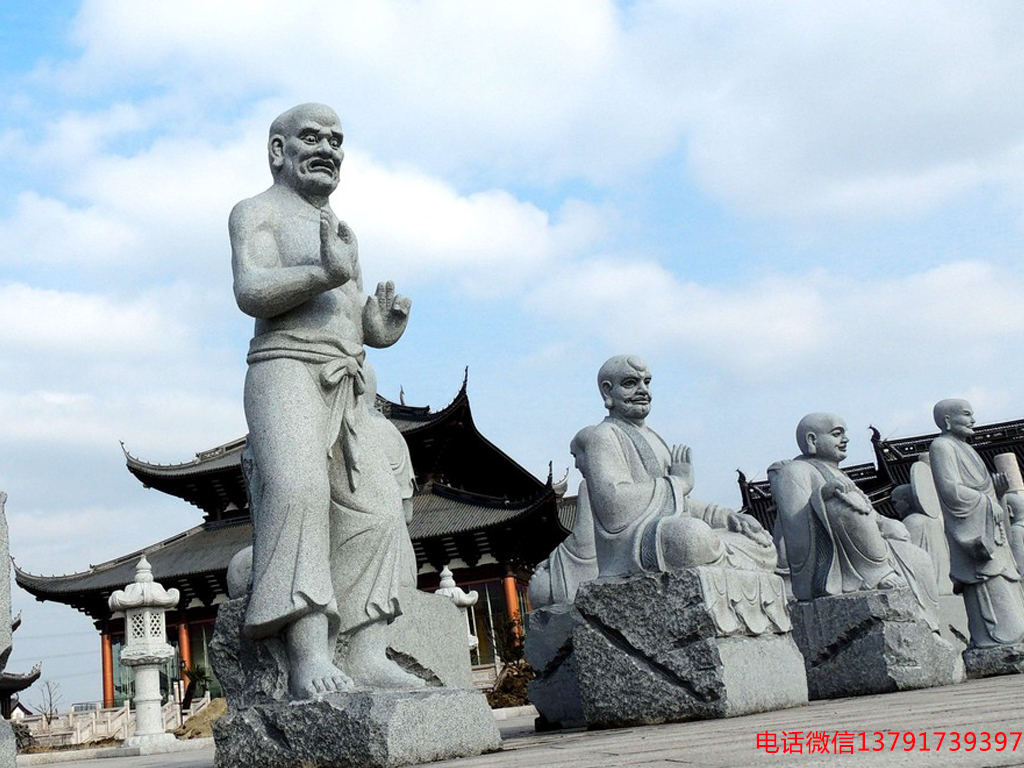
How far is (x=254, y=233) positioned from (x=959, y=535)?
19.7 ft

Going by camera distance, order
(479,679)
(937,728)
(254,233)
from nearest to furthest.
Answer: (937,728) < (254,233) < (479,679)

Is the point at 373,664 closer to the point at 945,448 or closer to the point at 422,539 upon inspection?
the point at 945,448

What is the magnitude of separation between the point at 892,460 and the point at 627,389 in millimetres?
21351

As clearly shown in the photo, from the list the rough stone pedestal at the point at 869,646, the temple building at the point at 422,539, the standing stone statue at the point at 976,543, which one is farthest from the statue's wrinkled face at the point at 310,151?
the temple building at the point at 422,539

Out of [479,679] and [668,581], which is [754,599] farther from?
[479,679]

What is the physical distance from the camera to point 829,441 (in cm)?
668

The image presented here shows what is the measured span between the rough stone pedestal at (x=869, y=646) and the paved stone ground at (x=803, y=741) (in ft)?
4.55

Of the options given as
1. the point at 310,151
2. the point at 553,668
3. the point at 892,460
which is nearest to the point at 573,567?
the point at 553,668

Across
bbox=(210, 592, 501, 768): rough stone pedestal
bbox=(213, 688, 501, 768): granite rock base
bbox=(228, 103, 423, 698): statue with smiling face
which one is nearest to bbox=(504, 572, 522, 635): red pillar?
bbox=(210, 592, 501, 768): rough stone pedestal

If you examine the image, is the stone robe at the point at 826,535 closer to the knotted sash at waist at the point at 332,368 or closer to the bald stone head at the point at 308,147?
the knotted sash at waist at the point at 332,368

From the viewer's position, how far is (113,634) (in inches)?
1062

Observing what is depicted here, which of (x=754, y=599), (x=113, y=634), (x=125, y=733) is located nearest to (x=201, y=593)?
(x=113, y=634)

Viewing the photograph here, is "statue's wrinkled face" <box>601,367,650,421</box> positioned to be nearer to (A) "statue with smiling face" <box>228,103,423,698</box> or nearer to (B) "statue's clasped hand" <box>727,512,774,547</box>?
(B) "statue's clasped hand" <box>727,512,774,547</box>

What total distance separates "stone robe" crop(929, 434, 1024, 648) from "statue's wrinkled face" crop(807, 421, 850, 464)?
166 cm
